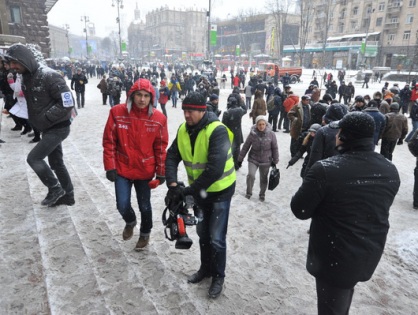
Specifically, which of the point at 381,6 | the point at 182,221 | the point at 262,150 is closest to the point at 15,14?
the point at 262,150

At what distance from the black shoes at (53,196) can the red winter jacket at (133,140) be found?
152 cm

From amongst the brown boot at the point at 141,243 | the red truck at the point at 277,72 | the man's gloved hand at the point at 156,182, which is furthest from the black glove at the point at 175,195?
the red truck at the point at 277,72

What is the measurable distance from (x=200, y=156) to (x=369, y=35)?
207ft

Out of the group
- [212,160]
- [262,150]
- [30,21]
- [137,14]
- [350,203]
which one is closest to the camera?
[350,203]

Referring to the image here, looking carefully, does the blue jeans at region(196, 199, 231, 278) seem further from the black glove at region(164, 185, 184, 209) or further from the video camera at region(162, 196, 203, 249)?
the black glove at region(164, 185, 184, 209)

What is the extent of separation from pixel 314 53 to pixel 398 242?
204ft

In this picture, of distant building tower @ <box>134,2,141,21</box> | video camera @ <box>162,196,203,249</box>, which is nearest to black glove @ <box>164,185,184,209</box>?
video camera @ <box>162,196,203,249</box>

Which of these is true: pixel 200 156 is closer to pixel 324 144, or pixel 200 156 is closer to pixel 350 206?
pixel 350 206

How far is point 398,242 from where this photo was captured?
438 cm

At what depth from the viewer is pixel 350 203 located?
1913 millimetres

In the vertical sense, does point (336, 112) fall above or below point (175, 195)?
above

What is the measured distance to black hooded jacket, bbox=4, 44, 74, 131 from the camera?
375 cm

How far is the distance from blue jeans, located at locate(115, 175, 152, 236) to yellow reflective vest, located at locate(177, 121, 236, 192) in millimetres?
765

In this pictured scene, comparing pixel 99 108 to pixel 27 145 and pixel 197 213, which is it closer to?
pixel 27 145
